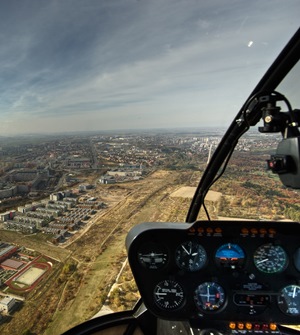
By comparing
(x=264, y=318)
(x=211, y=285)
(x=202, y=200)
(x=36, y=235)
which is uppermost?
(x=202, y=200)

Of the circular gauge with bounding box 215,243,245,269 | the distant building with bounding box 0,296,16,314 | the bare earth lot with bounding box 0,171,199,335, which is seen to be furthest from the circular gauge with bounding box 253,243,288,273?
the distant building with bounding box 0,296,16,314

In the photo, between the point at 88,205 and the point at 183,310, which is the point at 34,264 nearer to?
the point at 88,205

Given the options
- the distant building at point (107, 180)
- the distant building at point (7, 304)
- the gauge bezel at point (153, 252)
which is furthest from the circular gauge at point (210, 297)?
the distant building at point (107, 180)

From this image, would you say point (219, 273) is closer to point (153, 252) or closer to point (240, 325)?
point (240, 325)

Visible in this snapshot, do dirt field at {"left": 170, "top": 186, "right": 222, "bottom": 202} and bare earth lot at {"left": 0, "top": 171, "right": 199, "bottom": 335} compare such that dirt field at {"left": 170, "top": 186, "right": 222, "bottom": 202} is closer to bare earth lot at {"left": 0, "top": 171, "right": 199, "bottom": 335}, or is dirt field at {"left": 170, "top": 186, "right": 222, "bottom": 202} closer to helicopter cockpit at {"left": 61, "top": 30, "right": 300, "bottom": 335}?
bare earth lot at {"left": 0, "top": 171, "right": 199, "bottom": 335}

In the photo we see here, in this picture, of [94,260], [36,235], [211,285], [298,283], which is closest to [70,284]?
[94,260]
